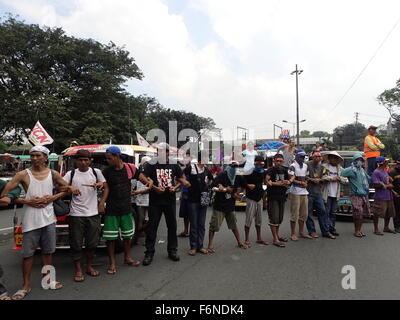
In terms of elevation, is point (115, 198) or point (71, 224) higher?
A: point (115, 198)

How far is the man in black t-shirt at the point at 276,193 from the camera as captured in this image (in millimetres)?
6121

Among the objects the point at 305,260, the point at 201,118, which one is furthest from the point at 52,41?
the point at 201,118

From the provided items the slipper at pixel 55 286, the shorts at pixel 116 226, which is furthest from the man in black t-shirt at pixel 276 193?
the slipper at pixel 55 286

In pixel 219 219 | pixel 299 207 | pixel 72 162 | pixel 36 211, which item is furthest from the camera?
pixel 72 162

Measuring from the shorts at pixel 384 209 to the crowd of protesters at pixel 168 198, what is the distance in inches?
0.8

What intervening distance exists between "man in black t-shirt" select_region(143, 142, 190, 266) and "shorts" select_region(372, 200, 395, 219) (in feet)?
15.8

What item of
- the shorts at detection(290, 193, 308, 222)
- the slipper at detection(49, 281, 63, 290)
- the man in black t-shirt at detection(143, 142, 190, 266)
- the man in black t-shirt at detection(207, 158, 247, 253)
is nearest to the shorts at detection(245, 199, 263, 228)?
the man in black t-shirt at detection(207, 158, 247, 253)

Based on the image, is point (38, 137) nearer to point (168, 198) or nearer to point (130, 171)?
point (130, 171)

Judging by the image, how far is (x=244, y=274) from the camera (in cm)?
443

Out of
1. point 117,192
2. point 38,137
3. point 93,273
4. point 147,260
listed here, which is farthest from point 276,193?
point 38,137

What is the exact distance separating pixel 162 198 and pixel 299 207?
3.15 meters
